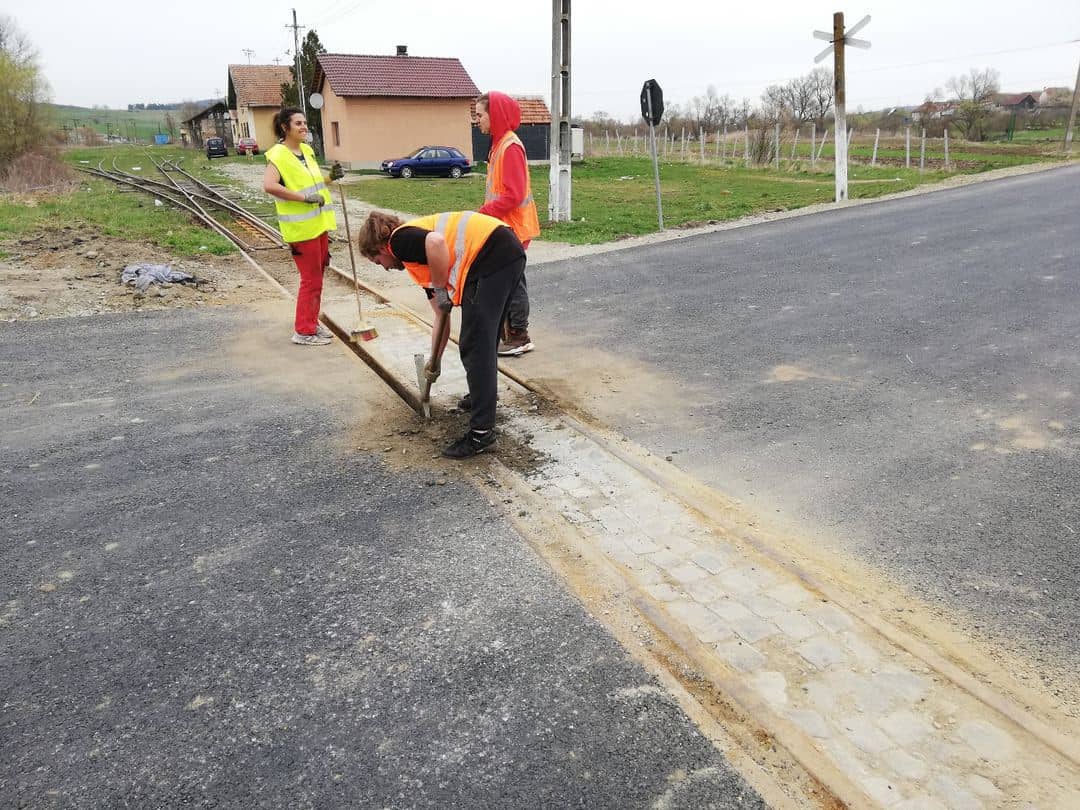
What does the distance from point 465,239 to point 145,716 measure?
104 inches

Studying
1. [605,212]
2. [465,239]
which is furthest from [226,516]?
[605,212]

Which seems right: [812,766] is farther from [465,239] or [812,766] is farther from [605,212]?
[605,212]

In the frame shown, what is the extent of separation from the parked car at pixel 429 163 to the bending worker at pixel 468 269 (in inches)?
993

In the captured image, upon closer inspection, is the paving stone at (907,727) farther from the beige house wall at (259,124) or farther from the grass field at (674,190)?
the beige house wall at (259,124)

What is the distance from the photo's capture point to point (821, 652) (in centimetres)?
266

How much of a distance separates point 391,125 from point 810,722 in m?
34.8

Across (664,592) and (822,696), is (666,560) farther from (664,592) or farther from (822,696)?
(822,696)

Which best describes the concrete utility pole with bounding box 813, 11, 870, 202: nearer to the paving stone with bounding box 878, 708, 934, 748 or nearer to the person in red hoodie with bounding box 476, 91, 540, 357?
the person in red hoodie with bounding box 476, 91, 540, 357

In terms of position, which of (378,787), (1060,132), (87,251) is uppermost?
(1060,132)

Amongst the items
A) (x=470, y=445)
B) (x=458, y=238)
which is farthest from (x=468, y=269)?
(x=470, y=445)

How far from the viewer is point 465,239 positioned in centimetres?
410

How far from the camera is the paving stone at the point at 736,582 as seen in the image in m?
3.03

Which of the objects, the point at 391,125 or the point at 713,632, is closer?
the point at 713,632

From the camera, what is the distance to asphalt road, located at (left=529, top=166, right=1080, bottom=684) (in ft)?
10.6
